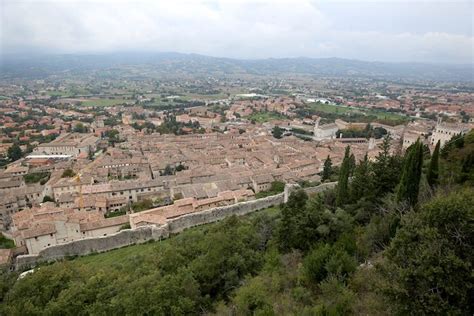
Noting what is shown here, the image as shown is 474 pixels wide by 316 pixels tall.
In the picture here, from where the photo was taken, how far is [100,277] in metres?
16.6

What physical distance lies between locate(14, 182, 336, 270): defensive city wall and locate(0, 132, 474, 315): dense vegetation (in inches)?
132

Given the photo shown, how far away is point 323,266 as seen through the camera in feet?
38.1

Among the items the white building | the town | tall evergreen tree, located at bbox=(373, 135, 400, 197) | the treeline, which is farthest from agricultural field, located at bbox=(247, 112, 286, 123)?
the treeline

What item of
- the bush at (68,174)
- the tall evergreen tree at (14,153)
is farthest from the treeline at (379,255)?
the tall evergreen tree at (14,153)

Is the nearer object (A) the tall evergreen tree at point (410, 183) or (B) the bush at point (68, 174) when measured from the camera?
(A) the tall evergreen tree at point (410, 183)

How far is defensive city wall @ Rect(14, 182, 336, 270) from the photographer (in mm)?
25250

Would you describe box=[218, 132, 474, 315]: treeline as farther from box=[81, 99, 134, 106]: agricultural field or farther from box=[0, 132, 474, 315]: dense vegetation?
box=[81, 99, 134, 106]: agricultural field

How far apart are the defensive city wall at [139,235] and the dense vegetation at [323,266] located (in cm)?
335

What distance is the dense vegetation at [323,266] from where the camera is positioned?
8.27 metres

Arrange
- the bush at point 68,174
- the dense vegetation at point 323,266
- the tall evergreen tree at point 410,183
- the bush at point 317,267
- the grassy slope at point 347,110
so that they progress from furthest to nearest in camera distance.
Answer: the grassy slope at point 347,110
the bush at point 68,174
the tall evergreen tree at point 410,183
the bush at point 317,267
the dense vegetation at point 323,266

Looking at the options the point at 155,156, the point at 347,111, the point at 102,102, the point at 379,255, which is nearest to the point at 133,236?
the point at 379,255

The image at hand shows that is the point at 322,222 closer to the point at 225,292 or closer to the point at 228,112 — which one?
the point at 225,292

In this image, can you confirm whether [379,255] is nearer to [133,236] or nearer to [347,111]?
[133,236]

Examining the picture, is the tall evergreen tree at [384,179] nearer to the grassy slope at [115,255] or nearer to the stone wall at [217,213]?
the grassy slope at [115,255]
